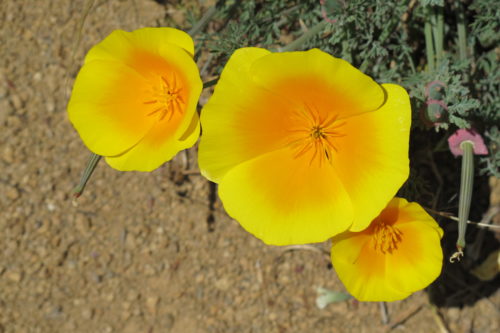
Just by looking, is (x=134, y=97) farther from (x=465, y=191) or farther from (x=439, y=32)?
(x=439, y=32)

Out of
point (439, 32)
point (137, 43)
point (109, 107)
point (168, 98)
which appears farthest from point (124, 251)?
point (439, 32)

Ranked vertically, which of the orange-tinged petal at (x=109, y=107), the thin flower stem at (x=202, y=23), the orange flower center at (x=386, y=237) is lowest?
the orange flower center at (x=386, y=237)

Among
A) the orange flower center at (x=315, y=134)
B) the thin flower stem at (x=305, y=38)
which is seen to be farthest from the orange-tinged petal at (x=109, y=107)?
the thin flower stem at (x=305, y=38)

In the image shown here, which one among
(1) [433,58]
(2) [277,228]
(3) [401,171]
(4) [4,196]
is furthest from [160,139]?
(4) [4,196]

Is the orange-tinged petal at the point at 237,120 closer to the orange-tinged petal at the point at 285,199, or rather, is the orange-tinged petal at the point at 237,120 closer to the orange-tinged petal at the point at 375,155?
the orange-tinged petal at the point at 285,199

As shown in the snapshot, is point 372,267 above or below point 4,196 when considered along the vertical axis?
above

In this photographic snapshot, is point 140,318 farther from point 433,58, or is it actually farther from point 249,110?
point 433,58
